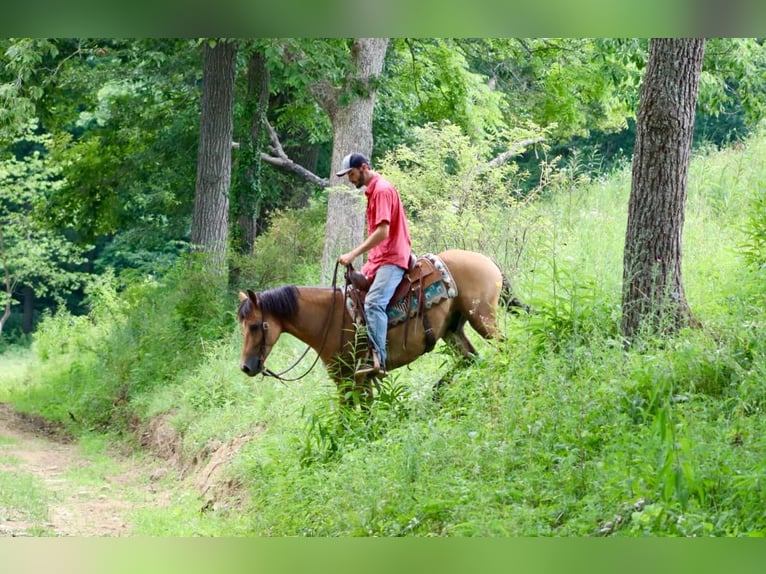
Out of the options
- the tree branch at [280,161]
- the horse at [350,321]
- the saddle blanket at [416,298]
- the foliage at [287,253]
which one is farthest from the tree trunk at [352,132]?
the saddle blanket at [416,298]

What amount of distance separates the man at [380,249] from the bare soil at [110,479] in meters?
1.83

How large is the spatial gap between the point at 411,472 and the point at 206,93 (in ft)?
36.6

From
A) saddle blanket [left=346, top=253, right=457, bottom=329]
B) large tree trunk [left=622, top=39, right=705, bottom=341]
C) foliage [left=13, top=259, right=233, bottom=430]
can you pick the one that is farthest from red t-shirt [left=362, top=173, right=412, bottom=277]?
foliage [left=13, top=259, right=233, bottom=430]

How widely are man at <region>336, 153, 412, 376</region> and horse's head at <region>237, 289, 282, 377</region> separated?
832 millimetres

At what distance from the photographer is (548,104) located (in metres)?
18.9

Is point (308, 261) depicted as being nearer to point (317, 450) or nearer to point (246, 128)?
point (246, 128)

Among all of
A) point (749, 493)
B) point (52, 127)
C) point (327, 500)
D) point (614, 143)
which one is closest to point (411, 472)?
point (327, 500)

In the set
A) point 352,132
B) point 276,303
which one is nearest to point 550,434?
point 276,303

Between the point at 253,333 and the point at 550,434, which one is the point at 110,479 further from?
the point at 550,434

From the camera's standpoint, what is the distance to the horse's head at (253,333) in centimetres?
819

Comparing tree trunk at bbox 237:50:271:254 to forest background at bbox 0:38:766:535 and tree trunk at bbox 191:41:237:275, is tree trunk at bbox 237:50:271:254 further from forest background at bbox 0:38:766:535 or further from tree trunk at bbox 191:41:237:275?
tree trunk at bbox 191:41:237:275

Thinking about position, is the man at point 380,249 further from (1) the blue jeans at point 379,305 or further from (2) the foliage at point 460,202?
(2) the foliage at point 460,202

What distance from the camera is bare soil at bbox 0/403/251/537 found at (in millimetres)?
8617

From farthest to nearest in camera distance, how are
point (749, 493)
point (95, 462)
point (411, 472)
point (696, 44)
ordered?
point (95, 462)
point (696, 44)
point (411, 472)
point (749, 493)
